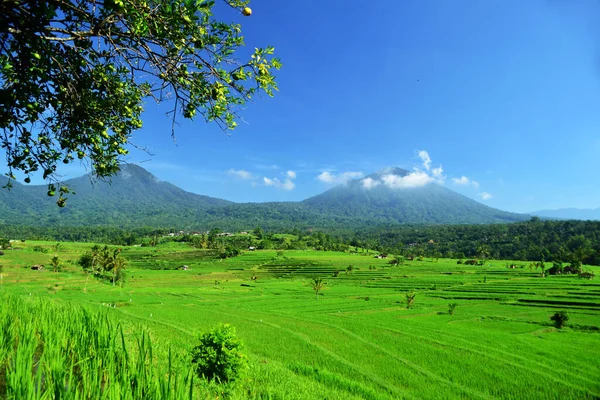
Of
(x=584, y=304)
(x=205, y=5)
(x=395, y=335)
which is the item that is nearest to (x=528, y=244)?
(x=584, y=304)

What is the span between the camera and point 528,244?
132m

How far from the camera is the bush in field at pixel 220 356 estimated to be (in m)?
8.07

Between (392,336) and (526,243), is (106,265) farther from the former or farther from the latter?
(526,243)

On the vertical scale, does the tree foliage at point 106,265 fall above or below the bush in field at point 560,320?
below

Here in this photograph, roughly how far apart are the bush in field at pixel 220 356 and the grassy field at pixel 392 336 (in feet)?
1.60

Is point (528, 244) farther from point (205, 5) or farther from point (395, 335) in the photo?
point (205, 5)

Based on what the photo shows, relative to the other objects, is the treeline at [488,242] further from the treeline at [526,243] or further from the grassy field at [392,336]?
the grassy field at [392,336]

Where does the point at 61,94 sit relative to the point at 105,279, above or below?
above

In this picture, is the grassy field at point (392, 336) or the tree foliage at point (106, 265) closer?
the grassy field at point (392, 336)

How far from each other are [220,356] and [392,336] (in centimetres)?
1859

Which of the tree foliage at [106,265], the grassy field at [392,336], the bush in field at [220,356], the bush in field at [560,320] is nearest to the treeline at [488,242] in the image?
the tree foliage at [106,265]

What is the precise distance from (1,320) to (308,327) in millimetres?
24075

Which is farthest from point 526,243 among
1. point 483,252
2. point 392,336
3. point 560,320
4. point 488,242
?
point 392,336

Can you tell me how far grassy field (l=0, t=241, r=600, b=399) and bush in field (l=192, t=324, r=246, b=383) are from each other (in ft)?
1.60
